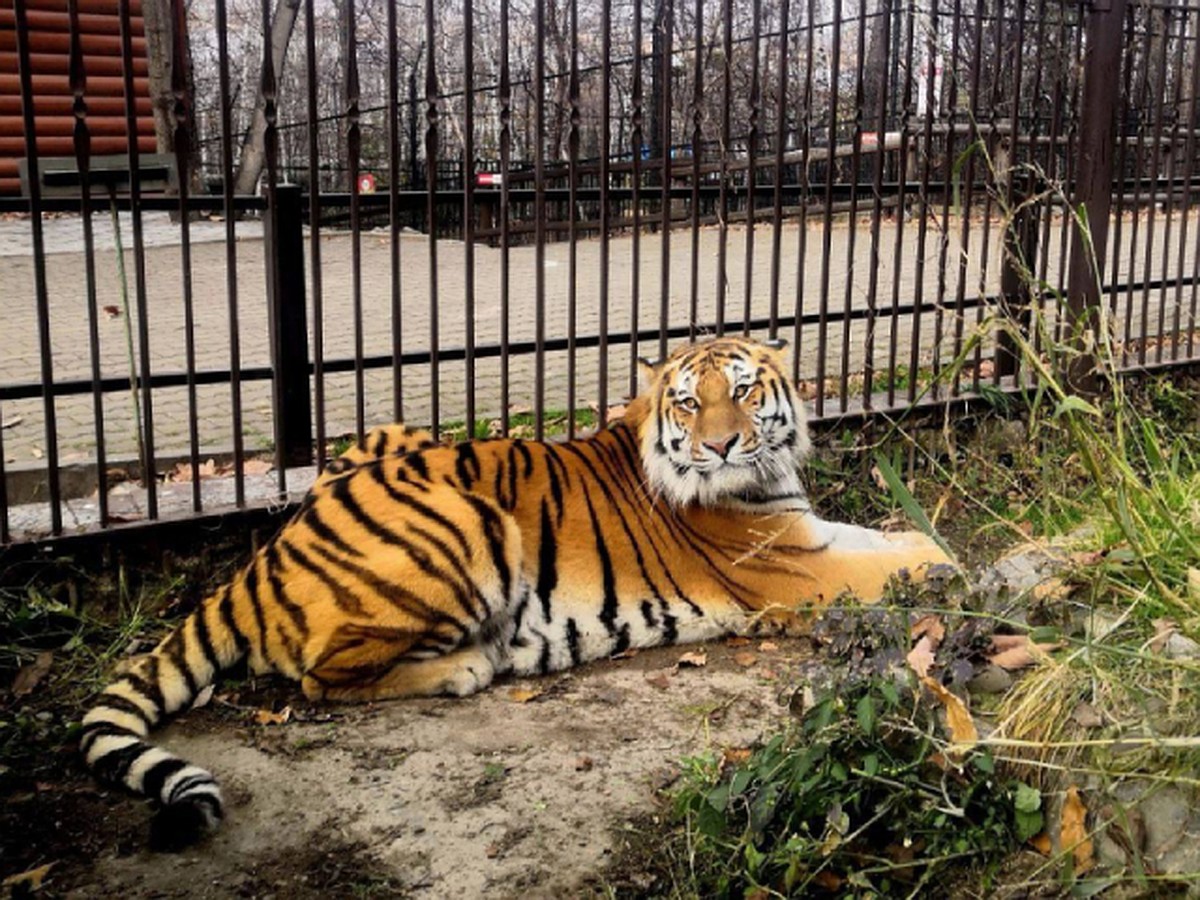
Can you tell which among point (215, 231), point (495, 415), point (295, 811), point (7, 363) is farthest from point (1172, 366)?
point (215, 231)

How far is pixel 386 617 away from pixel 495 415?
116 inches

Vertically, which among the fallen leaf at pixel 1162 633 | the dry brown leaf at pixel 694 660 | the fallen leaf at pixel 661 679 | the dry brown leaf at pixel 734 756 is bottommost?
the fallen leaf at pixel 661 679

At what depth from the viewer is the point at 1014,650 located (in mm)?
3102

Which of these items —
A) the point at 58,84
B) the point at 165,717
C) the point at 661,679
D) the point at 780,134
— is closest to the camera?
the point at 165,717

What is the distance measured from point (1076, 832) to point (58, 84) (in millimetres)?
17457

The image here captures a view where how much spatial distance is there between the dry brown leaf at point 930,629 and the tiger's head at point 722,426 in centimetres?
132

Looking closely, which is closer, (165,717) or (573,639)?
(165,717)

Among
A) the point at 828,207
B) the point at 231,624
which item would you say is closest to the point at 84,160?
the point at 231,624

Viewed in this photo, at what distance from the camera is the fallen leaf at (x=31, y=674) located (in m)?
4.12

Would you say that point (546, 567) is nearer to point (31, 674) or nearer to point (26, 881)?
point (31, 674)

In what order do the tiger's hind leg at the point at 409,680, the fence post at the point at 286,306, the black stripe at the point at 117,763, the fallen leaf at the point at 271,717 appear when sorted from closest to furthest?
1. the black stripe at the point at 117,763
2. the fallen leaf at the point at 271,717
3. the tiger's hind leg at the point at 409,680
4. the fence post at the point at 286,306

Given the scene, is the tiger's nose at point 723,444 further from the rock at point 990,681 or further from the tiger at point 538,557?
the rock at point 990,681

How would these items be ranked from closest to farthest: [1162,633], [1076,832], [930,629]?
1. [1076,832]
2. [1162,633]
3. [930,629]

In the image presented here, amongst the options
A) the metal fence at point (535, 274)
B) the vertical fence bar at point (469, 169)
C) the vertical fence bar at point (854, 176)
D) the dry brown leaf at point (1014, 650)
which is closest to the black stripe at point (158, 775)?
the metal fence at point (535, 274)
